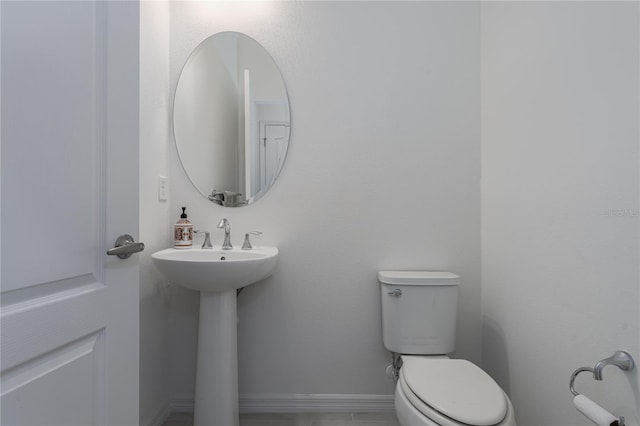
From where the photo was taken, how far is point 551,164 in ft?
3.52

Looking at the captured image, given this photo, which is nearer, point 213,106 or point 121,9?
point 121,9

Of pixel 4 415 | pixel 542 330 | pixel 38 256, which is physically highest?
pixel 38 256

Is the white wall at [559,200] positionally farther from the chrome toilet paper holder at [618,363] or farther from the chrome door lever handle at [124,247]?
the chrome door lever handle at [124,247]

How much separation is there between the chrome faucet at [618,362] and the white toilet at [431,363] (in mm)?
267

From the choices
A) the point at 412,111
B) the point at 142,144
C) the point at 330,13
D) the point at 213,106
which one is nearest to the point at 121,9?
the point at 142,144

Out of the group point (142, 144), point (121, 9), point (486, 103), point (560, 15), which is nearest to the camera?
point (121, 9)

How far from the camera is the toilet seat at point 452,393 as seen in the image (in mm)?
858

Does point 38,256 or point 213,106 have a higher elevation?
point 213,106

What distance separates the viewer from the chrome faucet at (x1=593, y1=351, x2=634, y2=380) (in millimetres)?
776

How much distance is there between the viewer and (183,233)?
1446mm

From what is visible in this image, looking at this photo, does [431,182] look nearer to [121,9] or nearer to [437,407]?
[437,407]

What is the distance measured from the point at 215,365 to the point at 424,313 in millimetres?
928

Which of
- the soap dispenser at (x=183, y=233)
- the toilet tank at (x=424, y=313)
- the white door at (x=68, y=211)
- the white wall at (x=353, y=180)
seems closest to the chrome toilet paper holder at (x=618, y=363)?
the toilet tank at (x=424, y=313)

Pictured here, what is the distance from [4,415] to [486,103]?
6.12 feet
